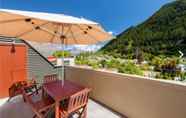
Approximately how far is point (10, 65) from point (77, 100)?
3891mm

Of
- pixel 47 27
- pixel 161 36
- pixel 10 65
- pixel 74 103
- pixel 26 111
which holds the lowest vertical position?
pixel 26 111

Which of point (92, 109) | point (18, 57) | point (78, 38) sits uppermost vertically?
point (78, 38)

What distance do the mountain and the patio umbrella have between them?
2742 centimetres

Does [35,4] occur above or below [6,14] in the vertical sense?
above

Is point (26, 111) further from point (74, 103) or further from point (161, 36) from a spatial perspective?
point (161, 36)

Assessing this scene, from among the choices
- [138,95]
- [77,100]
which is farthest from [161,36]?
[77,100]

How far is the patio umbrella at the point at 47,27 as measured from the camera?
108 inches

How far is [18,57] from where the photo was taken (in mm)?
6230

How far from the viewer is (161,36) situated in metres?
40.6

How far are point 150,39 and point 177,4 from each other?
16.4m

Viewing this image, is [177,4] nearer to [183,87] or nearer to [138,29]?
[138,29]

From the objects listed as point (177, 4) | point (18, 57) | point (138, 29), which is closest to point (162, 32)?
point (138, 29)

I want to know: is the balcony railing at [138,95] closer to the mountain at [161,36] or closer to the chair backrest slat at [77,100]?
the chair backrest slat at [77,100]

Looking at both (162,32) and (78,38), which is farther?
(162,32)
